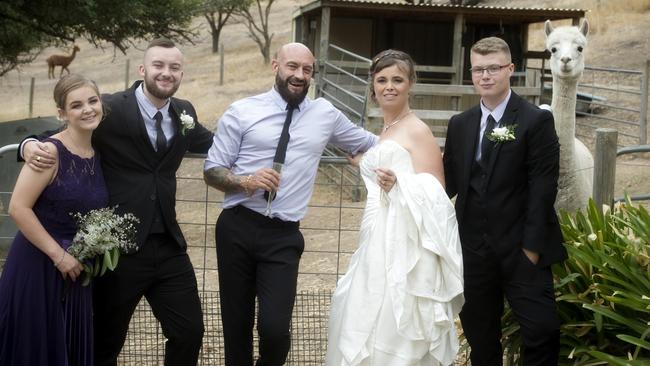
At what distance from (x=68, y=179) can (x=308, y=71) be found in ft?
4.59

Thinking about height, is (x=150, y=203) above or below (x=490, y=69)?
below

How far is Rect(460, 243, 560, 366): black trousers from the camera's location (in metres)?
4.22

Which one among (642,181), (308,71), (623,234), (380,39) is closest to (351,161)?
(308,71)

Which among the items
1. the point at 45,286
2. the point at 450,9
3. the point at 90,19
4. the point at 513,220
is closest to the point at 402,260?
the point at 513,220

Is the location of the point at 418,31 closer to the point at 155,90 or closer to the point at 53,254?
the point at 155,90

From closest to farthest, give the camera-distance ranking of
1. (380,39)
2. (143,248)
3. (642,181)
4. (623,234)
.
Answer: (143,248) < (623,234) < (642,181) < (380,39)

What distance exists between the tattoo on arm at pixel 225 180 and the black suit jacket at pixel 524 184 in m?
1.19

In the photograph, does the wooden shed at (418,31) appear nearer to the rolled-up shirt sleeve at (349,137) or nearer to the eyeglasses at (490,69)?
the rolled-up shirt sleeve at (349,137)

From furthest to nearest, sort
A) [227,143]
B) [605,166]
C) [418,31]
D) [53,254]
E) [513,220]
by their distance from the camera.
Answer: [418,31] → [605,166] → [227,143] → [513,220] → [53,254]

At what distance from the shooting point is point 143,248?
4.43 meters

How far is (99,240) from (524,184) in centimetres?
216

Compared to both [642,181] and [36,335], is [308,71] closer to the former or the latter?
[36,335]

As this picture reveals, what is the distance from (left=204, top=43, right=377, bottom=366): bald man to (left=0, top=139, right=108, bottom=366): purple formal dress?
75 cm

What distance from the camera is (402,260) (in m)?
4.23
